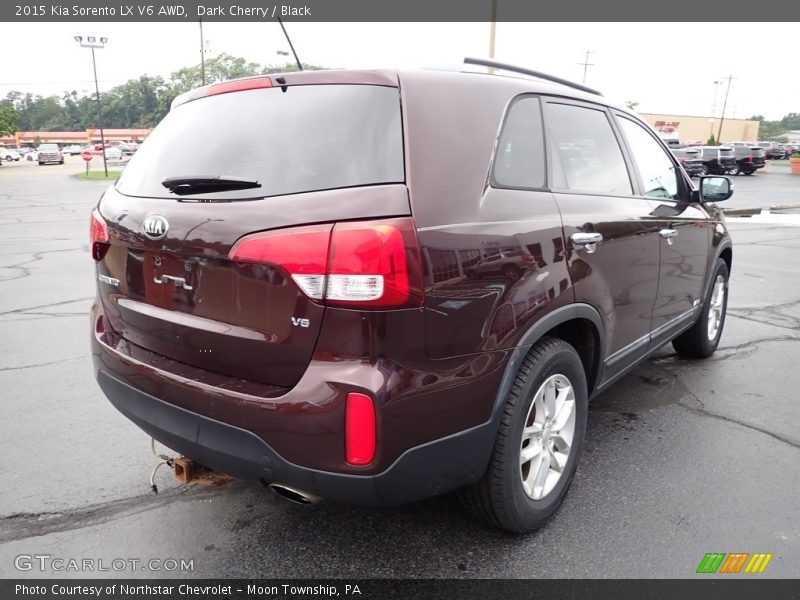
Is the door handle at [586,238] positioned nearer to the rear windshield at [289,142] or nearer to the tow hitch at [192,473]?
the rear windshield at [289,142]

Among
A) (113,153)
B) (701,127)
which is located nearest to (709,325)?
(113,153)

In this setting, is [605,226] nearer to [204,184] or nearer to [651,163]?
[651,163]

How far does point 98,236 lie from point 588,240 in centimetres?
210

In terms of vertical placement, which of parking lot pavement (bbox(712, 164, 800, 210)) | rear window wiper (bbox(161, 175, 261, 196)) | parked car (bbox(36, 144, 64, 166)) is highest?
rear window wiper (bbox(161, 175, 261, 196))

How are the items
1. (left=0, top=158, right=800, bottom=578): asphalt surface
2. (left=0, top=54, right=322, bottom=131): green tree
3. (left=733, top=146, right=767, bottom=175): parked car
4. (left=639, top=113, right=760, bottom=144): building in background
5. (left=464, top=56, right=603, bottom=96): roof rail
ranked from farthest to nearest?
(left=0, top=54, right=322, bottom=131): green tree → (left=639, top=113, right=760, bottom=144): building in background → (left=733, top=146, right=767, bottom=175): parked car → (left=464, top=56, right=603, bottom=96): roof rail → (left=0, top=158, right=800, bottom=578): asphalt surface

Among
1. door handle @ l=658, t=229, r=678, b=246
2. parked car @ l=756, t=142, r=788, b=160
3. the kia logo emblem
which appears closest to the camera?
the kia logo emblem

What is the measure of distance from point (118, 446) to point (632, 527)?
264 centimetres

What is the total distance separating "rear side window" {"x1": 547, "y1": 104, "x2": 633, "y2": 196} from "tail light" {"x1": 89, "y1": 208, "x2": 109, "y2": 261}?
6.26ft

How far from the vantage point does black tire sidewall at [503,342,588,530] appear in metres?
2.33

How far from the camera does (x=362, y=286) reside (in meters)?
1.88

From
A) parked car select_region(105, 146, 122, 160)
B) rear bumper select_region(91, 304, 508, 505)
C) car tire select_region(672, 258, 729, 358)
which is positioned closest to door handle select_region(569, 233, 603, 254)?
rear bumper select_region(91, 304, 508, 505)

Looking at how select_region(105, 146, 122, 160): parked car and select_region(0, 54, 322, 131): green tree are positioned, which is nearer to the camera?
select_region(105, 146, 122, 160): parked car

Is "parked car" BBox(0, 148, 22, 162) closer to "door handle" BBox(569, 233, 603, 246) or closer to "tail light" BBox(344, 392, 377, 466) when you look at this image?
"door handle" BBox(569, 233, 603, 246)

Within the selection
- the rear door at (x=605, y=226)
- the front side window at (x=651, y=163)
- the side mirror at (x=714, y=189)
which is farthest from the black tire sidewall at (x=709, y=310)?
the rear door at (x=605, y=226)
